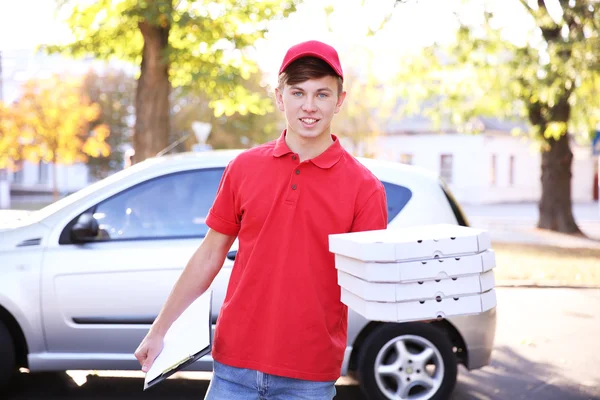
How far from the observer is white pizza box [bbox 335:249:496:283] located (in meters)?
2.23

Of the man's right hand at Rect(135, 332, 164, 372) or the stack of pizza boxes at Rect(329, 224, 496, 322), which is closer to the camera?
the stack of pizza boxes at Rect(329, 224, 496, 322)

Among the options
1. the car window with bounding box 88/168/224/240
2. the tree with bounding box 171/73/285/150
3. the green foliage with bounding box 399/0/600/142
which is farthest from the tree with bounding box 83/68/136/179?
the car window with bounding box 88/168/224/240

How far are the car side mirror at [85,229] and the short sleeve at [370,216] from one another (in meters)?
3.51

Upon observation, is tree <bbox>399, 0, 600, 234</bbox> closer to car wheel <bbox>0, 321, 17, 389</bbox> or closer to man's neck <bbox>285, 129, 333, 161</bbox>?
car wheel <bbox>0, 321, 17, 389</bbox>

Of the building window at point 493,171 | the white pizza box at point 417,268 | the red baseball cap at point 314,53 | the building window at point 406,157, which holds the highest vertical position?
the building window at point 406,157

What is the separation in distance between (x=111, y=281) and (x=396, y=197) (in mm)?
2087

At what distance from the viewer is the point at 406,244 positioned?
2236 millimetres

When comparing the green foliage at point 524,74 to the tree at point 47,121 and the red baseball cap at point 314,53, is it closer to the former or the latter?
the red baseball cap at point 314,53

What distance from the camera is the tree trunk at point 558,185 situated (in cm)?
2322

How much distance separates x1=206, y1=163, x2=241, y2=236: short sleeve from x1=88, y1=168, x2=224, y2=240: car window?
3191 millimetres

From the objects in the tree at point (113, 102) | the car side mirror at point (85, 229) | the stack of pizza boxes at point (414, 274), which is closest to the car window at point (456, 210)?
the car side mirror at point (85, 229)

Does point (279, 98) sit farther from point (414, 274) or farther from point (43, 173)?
point (43, 173)

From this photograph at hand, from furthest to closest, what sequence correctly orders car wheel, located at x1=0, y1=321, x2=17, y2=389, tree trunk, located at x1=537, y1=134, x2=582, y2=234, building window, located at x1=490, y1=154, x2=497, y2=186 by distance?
1. building window, located at x1=490, y1=154, x2=497, y2=186
2. tree trunk, located at x1=537, y1=134, x2=582, y2=234
3. car wheel, located at x1=0, y1=321, x2=17, y2=389

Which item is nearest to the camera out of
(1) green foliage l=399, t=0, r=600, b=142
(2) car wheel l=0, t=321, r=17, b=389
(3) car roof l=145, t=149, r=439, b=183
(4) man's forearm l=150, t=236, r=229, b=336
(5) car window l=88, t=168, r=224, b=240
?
(4) man's forearm l=150, t=236, r=229, b=336
